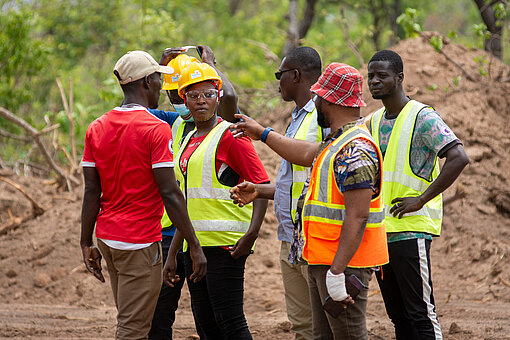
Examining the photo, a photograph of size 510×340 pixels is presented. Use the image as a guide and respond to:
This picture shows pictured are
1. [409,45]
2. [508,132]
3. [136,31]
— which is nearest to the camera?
[508,132]

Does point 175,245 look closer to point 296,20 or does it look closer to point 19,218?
point 19,218

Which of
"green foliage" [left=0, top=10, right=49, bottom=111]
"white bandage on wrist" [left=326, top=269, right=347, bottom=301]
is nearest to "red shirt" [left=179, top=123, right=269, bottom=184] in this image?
"white bandage on wrist" [left=326, top=269, right=347, bottom=301]

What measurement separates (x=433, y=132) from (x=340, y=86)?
0.99 meters

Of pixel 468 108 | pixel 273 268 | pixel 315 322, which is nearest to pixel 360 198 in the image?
pixel 315 322

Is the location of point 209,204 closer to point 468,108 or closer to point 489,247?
point 489,247

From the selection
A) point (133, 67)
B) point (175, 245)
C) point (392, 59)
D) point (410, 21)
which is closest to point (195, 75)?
point (133, 67)

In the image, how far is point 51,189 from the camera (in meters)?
10.4

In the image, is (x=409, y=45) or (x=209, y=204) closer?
(x=209, y=204)

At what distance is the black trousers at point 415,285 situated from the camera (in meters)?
3.67

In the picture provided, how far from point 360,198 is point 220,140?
126 centimetres

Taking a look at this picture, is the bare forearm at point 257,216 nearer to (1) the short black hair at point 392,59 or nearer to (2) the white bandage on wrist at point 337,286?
(2) the white bandage on wrist at point 337,286

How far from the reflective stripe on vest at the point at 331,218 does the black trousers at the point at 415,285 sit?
74cm

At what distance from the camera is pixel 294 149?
3342 mm

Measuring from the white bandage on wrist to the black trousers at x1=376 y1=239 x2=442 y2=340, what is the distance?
880 millimetres
